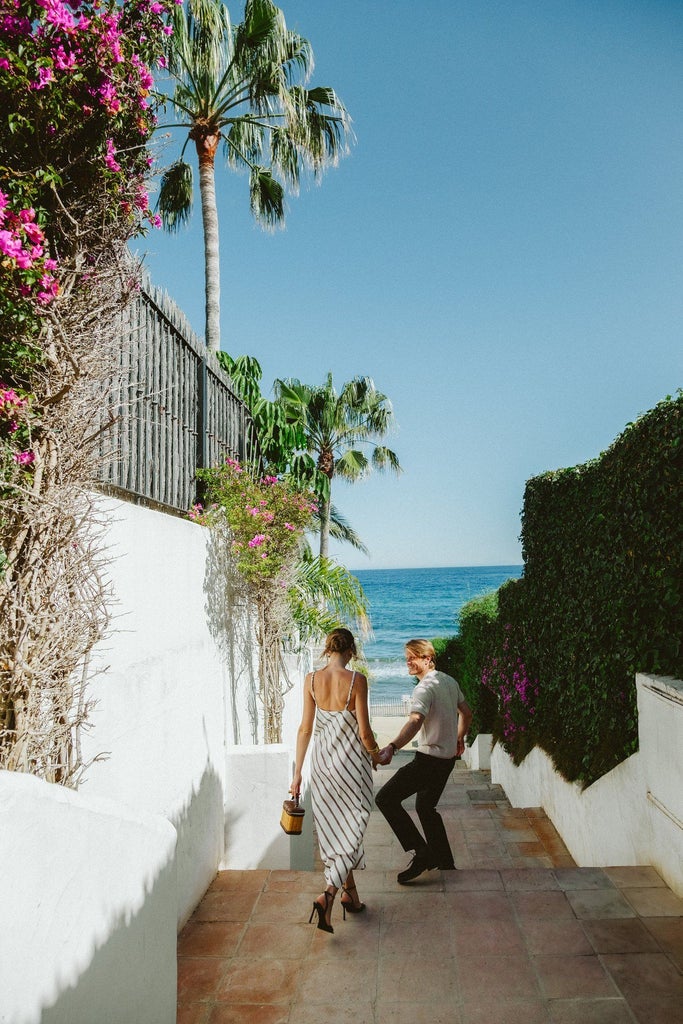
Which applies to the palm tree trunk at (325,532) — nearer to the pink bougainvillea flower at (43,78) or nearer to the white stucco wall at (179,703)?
the white stucco wall at (179,703)

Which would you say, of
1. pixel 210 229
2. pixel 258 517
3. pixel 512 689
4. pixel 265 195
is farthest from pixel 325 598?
pixel 265 195

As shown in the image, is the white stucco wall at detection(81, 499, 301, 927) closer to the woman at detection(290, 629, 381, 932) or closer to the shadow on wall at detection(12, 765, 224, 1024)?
the shadow on wall at detection(12, 765, 224, 1024)

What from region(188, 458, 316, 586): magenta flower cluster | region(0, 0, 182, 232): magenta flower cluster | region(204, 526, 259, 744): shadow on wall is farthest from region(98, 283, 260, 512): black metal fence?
region(0, 0, 182, 232): magenta flower cluster

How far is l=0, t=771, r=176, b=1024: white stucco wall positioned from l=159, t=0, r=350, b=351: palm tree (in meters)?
11.0

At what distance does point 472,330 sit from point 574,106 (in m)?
25.8

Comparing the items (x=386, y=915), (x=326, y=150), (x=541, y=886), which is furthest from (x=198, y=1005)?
(x=326, y=150)

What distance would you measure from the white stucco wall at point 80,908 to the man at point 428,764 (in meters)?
2.43

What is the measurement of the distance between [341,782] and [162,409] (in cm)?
279

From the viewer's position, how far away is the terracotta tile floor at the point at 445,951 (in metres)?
3.09

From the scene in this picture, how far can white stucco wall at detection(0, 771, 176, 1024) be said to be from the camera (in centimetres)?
175

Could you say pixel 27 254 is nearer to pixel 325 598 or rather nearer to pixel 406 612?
pixel 325 598

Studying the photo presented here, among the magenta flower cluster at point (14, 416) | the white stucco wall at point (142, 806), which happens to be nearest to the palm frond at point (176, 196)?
the white stucco wall at point (142, 806)

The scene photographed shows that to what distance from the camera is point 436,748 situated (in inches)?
197

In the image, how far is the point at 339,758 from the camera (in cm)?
434
